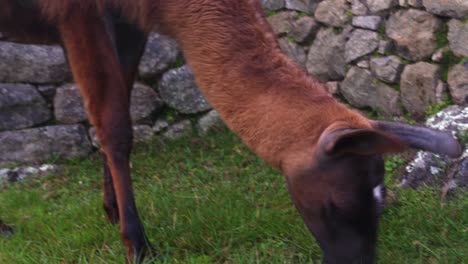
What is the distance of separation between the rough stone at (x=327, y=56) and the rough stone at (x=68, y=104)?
67.3 inches

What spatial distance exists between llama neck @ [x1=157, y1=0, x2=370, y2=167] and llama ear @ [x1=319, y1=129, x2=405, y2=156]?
0.42ft

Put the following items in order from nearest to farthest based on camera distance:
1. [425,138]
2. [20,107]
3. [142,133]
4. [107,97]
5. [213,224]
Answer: [425,138] < [107,97] < [213,224] < [20,107] < [142,133]

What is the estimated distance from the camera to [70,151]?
5270 millimetres

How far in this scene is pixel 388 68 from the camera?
4.75 m

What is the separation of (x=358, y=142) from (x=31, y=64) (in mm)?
3326

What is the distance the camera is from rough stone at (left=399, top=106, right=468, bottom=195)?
3850 millimetres

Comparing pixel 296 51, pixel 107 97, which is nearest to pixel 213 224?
pixel 107 97

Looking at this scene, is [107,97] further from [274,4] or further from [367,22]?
[274,4]

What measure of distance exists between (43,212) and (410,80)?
238 centimetres

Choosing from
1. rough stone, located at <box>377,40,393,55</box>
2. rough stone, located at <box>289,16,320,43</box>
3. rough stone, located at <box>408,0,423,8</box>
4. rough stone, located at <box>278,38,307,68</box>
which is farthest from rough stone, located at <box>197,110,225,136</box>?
rough stone, located at <box>408,0,423,8</box>

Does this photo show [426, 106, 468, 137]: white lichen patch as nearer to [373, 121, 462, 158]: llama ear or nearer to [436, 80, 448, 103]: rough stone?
[436, 80, 448, 103]: rough stone

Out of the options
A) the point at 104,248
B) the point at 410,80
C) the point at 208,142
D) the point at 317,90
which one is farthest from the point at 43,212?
the point at 410,80

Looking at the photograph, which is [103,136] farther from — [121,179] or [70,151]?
[70,151]

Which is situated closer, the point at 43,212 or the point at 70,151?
the point at 43,212
